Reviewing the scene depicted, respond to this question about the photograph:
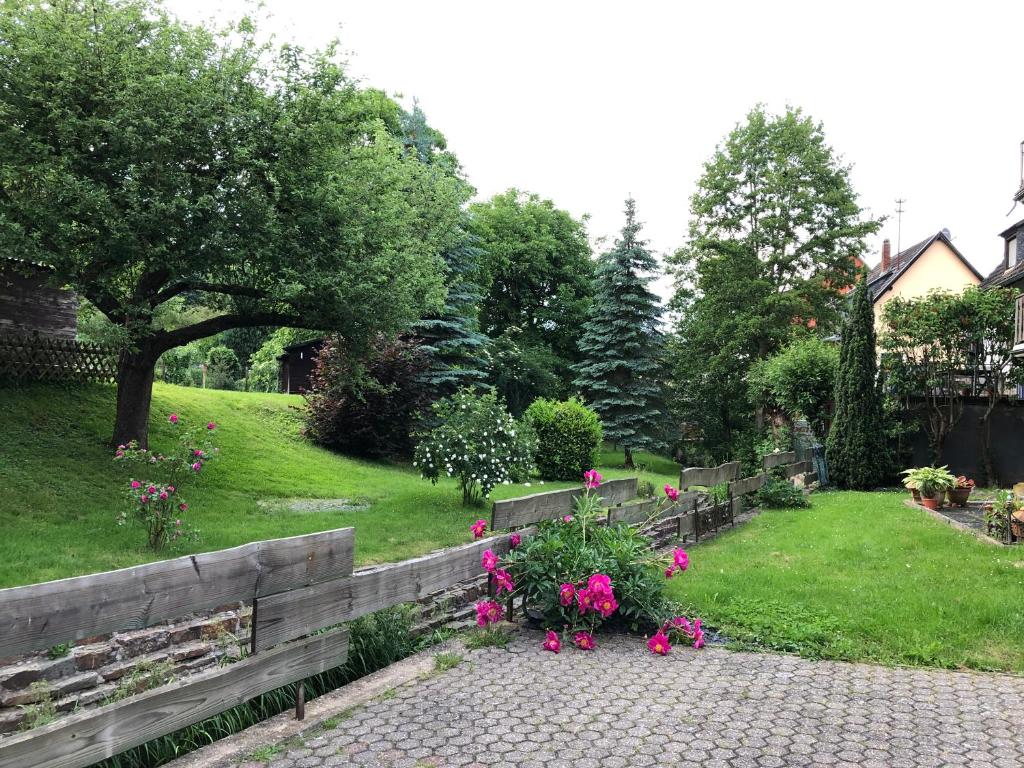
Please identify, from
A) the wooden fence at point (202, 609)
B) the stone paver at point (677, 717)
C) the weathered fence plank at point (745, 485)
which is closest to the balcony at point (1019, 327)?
the weathered fence plank at point (745, 485)

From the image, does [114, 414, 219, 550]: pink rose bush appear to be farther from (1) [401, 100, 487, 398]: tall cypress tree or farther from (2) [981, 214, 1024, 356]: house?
(2) [981, 214, 1024, 356]: house

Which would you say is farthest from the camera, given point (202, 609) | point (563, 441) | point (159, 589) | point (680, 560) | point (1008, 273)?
point (1008, 273)

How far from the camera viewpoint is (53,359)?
46.3ft

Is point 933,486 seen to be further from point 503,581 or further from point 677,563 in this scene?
point 503,581

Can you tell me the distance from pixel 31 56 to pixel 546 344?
27.0m

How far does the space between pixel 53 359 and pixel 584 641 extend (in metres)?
13.2

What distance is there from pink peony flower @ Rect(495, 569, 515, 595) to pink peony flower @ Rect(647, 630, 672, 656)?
1.05 meters

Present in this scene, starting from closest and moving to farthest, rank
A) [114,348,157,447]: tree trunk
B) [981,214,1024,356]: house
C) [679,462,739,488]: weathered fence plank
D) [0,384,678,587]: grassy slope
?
[0,384,678,587]: grassy slope
[679,462,739,488]: weathered fence plank
[114,348,157,447]: tree trunk
[981,214,1024,356]: house

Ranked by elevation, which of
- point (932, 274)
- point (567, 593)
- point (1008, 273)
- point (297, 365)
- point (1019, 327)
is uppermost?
point (932, 274)

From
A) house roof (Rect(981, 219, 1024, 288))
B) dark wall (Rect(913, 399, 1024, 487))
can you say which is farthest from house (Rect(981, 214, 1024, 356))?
dark wall (Rect(913, 399, 1024, 487))

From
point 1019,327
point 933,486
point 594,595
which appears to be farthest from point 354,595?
point 1019,327

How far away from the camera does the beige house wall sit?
31750mm

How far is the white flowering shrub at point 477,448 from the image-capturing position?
12102mm

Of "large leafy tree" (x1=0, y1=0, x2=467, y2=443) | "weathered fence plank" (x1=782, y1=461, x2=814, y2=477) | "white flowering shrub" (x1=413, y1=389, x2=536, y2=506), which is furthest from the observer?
"weathered fence plank" (x1=782, y1=461, x2=814, y2=477)
